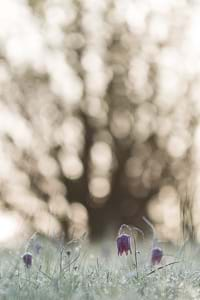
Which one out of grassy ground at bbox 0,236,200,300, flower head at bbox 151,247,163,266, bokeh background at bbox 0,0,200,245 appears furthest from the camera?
bokeh background at bbox 0,0,200,245

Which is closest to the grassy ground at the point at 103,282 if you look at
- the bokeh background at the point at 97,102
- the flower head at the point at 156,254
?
the flower head at the point at 156,254

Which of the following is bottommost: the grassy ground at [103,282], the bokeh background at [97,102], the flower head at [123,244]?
the grassy ground at [103,282]

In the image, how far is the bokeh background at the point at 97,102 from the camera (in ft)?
48.5

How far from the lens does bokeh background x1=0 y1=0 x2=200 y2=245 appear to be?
14.8 meters

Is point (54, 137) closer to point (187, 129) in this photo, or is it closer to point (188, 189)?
point (187, 129)

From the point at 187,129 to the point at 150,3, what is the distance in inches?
88.5

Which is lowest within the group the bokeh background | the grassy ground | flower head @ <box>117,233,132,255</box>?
the grassy ground

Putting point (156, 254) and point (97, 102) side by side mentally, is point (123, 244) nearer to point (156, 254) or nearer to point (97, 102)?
point (156, 254)

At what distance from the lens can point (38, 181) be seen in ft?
51.1

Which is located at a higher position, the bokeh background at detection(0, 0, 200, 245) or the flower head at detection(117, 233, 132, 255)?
the bokeh background at detection(0, 0, 200, 245)

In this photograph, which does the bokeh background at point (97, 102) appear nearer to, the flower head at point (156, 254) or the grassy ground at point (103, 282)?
the grassy ground at point (103, 282)

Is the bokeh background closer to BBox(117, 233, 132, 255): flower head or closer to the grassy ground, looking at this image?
the grassy ground

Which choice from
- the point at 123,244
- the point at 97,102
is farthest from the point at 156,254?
the point at 97,102

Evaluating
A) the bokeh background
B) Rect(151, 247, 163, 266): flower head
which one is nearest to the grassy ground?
Rect(151, 247, 163, 266): flower head
